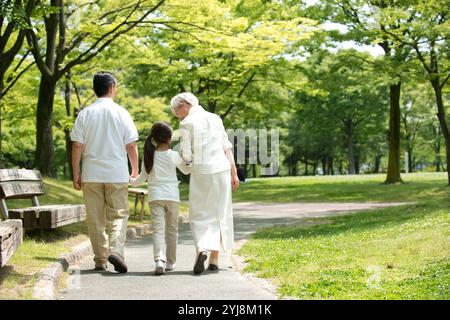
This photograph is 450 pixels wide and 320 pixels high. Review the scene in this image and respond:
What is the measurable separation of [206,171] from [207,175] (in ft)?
0.16

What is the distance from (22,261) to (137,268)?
4.23 feet

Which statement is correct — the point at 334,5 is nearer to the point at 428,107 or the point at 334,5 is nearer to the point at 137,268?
the point at 137,268

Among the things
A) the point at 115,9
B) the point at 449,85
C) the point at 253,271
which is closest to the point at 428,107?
the point at 449,85

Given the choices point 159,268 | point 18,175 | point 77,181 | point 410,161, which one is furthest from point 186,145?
point 410,161

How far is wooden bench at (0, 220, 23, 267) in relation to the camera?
5539 mm

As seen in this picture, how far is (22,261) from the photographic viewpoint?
735 cm

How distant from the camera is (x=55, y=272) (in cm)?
672

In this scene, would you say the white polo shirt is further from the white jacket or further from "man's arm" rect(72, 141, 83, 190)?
the white jacket

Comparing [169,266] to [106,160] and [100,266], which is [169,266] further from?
[106,160]

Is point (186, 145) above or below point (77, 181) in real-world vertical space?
above

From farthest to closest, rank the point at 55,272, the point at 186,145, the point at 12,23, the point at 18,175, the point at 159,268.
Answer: the point at 12,23
the point at 18,175
the point at 186,145
the point at 159,268
the point at 55,272

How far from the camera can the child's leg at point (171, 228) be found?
7.74 metres

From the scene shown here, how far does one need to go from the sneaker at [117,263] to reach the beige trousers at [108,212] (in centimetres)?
5
